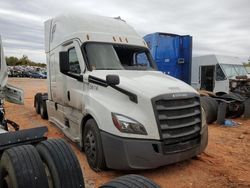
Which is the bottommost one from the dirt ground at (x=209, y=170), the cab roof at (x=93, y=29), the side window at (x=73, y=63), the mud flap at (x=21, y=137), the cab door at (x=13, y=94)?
the dirt ground at (x=209, y=170)

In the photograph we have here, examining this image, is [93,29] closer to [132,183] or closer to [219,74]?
[132,183]

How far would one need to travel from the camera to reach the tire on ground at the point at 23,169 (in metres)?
3.12

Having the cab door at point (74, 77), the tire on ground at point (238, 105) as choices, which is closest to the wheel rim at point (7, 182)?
the cab door at point (74, 77)

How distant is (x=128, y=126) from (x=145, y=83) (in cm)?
90

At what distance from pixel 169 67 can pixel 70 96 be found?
26.5ft

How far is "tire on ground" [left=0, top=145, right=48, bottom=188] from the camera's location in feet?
10.3

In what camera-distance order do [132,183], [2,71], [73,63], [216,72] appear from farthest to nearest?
[216,72]
[73,63]
[2,71]
[132,183]

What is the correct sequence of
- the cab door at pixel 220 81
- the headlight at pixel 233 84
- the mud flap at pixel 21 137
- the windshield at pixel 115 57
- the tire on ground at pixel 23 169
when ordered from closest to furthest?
Answer: the tire on ground at pixel 23 169, the mud flap at pixel 21 137, the windshield at pixel 115 57, the headlight at pixel 233 84, the cab door at pixel 220 81

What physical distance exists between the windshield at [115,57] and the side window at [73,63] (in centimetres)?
43

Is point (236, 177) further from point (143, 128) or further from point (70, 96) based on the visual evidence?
point (70, 96)

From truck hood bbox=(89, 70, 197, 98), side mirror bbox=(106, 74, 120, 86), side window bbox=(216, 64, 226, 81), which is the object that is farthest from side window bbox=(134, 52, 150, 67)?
side window bbox=(216, 64, 226, 81)

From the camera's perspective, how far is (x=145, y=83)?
575 cm

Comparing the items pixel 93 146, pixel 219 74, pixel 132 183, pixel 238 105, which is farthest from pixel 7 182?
pixel 219 74

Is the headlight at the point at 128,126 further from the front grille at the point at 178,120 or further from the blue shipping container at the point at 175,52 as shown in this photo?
the blue shipping container at the point at 175,52
